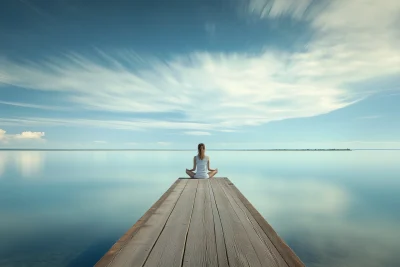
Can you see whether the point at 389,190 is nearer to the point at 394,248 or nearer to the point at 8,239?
the point at 394,248

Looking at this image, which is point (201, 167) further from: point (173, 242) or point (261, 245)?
point (261, 245)

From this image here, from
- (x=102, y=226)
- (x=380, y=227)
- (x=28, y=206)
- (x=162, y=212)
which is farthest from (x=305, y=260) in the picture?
(x=28, y=206)

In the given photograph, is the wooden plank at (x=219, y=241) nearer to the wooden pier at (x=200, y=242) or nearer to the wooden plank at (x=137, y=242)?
the wooden pier at (x=200, y=242)

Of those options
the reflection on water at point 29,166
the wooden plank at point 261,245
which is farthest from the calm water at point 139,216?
the reflection on water at point 29,166

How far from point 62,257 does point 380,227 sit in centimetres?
1050

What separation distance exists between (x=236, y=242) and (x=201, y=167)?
7.55 metres

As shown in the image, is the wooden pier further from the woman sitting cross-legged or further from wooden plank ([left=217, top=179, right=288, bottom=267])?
the woman sitting cross-legged

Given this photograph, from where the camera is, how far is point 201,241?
359cm

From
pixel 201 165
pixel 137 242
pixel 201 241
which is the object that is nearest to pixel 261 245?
pixel 201 241

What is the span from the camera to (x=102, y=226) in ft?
31.6

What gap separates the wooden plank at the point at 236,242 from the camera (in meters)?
2.98

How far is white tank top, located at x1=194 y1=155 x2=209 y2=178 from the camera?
35.4 feet

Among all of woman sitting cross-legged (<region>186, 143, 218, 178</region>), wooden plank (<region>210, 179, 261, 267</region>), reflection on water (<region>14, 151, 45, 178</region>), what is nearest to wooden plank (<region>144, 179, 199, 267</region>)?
wooden plank (<region>210, 179, 261, 267</region>)

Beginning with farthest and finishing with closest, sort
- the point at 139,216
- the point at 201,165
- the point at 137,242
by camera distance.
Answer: the point at 139,216 → the point at 201,165 → the point at 137,242
